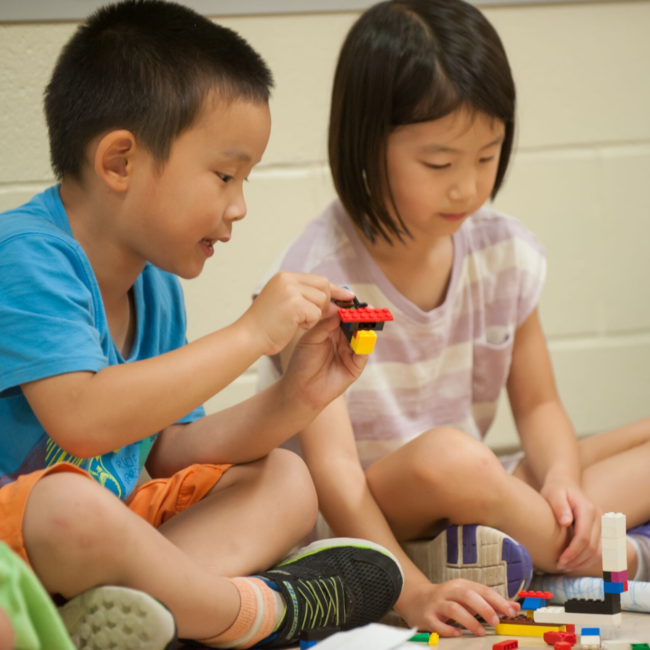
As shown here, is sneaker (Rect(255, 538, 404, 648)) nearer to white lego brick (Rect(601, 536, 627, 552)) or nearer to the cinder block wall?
white lego brick (Rect(601, 536, 627, 552))

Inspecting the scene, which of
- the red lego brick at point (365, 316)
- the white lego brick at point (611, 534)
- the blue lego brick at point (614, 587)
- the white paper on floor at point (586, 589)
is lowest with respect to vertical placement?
the white paper on floor at point (586, 589)

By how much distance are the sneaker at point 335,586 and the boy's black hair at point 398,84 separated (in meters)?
0.44

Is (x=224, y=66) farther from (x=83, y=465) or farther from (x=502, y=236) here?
(x=502, y=236)

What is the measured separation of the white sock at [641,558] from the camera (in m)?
1.03

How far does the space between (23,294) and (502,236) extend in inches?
28.7

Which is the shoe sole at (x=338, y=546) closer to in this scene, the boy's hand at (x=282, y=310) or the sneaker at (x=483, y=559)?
the sneaker at (x=483, y=559)

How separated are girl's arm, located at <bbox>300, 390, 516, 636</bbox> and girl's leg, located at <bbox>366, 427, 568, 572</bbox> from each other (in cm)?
3

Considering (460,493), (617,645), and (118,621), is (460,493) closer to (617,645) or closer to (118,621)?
(617,645)

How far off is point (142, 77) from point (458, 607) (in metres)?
0.61

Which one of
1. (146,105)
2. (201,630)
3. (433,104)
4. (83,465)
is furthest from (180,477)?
(433,104)

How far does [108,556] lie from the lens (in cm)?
68

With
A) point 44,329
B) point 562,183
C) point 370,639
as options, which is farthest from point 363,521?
point 562,183

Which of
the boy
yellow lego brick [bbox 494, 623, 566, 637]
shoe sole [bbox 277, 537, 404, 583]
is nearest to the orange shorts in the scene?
the boy

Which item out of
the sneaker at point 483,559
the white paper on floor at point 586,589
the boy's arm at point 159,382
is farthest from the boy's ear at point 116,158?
the white paper on floor at point 586,589
